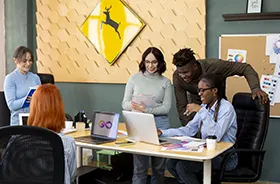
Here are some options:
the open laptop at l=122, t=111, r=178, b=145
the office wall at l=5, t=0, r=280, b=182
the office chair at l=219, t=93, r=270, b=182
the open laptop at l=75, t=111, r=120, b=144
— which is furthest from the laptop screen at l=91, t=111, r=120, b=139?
the office wall at l=5, t=0, r=280, b=182

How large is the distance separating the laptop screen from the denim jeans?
314 mm

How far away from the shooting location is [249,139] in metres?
2.98

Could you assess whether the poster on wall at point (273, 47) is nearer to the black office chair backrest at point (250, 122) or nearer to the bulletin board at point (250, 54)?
the bulletin board at point (250, 54)

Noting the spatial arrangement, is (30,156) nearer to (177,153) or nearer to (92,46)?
(177,153)

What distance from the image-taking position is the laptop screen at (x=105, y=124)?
2963 mm

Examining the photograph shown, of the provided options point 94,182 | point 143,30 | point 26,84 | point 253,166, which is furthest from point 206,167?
point 143,30

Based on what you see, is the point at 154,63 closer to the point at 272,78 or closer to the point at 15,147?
the point at 272,78

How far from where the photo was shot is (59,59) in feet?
16.3

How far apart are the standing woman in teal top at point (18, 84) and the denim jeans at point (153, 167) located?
125 centimetres

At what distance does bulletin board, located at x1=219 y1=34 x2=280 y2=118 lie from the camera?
152 inches

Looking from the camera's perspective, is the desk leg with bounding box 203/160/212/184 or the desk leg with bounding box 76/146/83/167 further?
the desk leg with bounding box 76/146/83/167

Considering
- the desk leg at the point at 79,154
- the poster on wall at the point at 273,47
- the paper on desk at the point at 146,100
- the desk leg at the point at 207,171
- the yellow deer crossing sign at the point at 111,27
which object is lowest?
the desk leg at the point at 79,154

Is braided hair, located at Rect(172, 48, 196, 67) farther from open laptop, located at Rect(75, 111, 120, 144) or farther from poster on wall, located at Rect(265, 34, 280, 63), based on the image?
poster on wall, located at Rect(265, 34, 280, 63)

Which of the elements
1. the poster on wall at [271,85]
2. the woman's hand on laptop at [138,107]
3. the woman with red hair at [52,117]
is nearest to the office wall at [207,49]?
the poster on wall at [271,85]
